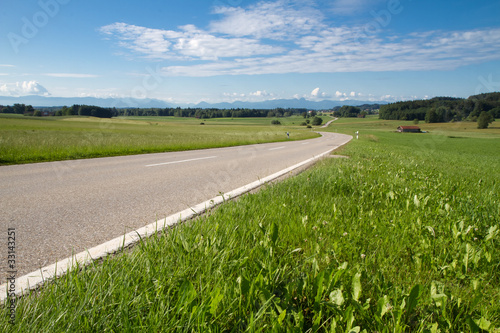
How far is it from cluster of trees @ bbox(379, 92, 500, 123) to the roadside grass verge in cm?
11469

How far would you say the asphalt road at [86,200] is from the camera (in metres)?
2.74

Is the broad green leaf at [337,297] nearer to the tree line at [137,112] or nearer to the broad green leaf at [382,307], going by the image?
the broad green leaf at [382,307]

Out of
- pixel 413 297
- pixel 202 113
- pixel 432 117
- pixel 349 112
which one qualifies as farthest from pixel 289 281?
pixel 349 112

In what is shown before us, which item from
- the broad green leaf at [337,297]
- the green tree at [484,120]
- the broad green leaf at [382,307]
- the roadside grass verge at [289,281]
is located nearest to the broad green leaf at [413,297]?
the roadside grass verge at [289,281]

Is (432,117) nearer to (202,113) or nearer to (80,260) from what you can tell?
(202,113)

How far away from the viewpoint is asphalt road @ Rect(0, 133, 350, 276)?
2736mm

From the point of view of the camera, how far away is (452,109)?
94750mm

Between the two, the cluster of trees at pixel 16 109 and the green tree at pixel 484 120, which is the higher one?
the cluster of trees at pixel 16 109

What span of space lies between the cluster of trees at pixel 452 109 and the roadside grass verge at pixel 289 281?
376 feet

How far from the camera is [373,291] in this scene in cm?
180

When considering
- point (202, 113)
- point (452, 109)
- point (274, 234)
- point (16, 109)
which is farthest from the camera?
point (202, 113)

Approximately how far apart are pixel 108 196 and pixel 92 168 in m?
3.62

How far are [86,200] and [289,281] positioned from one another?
12.5ft

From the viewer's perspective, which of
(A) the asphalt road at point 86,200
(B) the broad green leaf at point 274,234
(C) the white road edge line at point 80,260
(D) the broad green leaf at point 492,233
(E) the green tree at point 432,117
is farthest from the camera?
(E) the green tree at point 432,117
